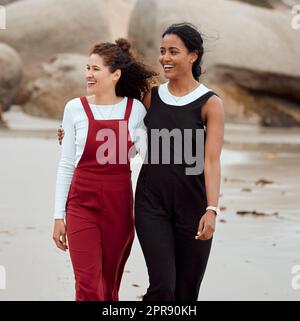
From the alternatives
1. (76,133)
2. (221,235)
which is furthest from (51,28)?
(76,133)

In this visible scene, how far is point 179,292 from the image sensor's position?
4.64m

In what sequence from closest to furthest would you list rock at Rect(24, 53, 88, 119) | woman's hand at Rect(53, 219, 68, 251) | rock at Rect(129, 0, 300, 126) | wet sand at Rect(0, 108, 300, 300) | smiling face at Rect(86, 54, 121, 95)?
woman's hand at Rect(53, 219, 68, 251) < smiling face at Rect(86, 54, 121, 95) < wet sand at Rect(0, 108, 300, 300) < rock at Rect(24, 53, 88, 119) < rock at Rect(129, 0, 300, 126)

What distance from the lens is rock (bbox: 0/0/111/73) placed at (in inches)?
1215

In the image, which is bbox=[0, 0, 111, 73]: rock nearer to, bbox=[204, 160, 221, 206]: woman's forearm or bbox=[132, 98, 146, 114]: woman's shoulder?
→ bbox=[132, 98, 146, 114]: woman's shoulder

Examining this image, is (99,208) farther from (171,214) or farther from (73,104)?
(73,104)

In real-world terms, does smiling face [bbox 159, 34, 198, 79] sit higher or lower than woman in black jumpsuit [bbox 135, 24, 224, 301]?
higher

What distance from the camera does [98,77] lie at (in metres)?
4.71

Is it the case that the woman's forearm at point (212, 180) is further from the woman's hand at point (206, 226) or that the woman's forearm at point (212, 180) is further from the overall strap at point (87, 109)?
the overall strap at point (87, 109)

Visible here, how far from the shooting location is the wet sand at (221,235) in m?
6.67

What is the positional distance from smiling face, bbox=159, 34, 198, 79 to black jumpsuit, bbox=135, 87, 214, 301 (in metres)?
0.14

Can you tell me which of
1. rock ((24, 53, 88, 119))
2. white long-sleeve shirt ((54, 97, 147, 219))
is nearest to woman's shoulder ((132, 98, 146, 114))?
white long-sleeve shirt ((54, 97, 147, 219))

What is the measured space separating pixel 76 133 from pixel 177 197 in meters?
0.50
